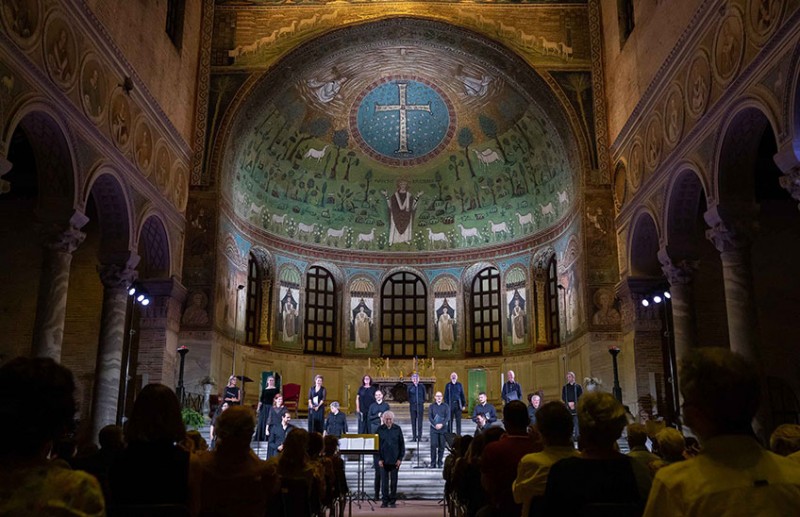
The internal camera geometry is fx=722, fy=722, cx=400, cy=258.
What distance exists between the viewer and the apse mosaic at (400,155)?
22.7m

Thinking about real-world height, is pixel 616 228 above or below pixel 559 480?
above

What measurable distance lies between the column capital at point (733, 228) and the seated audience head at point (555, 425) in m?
10.5

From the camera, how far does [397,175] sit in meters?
27.2

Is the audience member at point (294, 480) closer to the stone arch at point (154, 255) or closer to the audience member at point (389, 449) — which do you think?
the audience member at point (389, 449)

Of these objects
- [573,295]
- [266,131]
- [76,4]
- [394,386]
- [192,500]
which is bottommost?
[192,500]

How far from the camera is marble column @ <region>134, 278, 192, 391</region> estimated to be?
18266 millimetres

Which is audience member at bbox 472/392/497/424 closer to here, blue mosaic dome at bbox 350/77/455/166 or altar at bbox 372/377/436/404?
altar at bbox 372/377/436/404

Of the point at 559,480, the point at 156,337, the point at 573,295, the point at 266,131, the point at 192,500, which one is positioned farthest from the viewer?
the point at 266,131

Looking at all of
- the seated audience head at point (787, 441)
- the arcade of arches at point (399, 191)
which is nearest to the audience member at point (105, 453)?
the seated audience head at point (787, 441)

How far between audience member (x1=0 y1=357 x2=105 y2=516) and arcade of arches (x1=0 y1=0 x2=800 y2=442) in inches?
384

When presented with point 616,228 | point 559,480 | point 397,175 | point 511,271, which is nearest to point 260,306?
point 397,175

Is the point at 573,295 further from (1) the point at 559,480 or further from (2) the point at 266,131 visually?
(1) the point at 559,480

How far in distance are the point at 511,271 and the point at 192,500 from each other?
2285 cm

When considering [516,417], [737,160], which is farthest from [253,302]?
[516,417]
